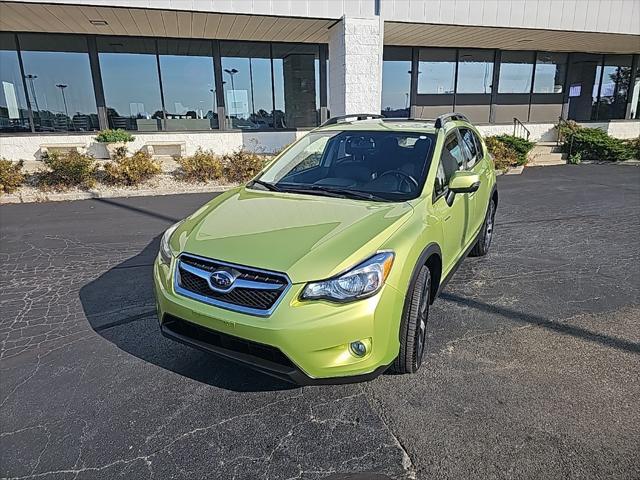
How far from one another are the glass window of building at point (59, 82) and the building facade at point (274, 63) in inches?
1.2

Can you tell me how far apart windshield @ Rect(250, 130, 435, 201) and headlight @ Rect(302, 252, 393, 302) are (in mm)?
897

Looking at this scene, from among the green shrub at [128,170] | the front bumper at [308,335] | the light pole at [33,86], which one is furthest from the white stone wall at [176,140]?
the front bumper at [308,335]

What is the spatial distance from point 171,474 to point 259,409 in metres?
0.62

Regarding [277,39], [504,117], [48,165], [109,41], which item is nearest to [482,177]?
[48,165]

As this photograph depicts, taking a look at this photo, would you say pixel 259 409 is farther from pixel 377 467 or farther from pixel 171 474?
pixel 377 467

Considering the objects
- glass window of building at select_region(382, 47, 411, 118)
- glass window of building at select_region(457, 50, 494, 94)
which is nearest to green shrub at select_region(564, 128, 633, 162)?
glass window of building at select_region(457, 50, 494, 94)

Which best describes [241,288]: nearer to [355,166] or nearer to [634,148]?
[355,166]

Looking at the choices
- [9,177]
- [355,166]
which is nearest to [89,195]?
[9,177]

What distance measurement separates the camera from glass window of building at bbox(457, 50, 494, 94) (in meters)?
15.7

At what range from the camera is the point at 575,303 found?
13.1 feet

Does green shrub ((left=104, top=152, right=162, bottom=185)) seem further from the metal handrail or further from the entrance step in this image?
the metal handrail

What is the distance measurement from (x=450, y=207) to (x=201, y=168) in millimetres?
7782

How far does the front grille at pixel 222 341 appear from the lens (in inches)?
90.5

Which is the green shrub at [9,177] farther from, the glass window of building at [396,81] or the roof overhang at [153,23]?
the glass window of building at [396,81]
